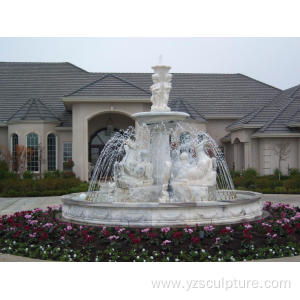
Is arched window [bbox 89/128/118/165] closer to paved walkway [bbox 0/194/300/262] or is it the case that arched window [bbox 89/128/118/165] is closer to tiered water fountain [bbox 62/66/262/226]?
paved walkway [bbox 0/194/300/262]

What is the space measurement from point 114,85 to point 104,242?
1760cm

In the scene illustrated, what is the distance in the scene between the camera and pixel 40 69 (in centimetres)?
3200

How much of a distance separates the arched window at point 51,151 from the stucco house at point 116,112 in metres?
0.06

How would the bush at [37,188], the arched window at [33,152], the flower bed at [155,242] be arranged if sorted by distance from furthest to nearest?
the arched window at [33,152] < the bush at [37,188] < the flower bed at [155,242]

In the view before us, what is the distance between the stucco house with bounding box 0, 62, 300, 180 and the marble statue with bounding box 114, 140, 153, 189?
12.3m

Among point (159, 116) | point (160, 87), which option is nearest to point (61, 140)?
point (160, 87)

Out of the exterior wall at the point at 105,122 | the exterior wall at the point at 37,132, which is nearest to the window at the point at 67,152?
the exterior wall at the point at 37,132

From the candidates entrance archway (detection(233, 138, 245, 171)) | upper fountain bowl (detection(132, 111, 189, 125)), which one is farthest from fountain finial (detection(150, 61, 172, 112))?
entrance archway (detection(233, 138, 245, 171))

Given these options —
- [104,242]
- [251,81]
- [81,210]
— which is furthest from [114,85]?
[104,242]

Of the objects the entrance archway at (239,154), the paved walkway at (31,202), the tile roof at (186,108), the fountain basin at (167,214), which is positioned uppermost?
the tile roof at (186,108)

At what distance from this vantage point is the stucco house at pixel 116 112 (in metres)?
23.9

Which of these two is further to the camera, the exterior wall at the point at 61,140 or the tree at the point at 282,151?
the exterior wall at the point at 61,140

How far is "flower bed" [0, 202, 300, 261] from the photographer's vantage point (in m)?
7.46

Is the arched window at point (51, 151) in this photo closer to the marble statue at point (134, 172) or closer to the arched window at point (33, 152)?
the arched window at point (33, 152)
